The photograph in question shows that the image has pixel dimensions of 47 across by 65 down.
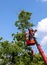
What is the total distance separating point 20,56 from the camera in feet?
147

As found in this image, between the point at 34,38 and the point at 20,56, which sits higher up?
the point at 20,56

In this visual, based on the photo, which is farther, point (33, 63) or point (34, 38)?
point (33, 63)

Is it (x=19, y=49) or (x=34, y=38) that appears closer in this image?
(x=34, y=38)

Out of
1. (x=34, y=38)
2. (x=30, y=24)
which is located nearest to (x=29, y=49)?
(x=30, y=24)

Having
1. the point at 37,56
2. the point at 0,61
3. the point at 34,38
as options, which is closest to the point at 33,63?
the point at 37,56

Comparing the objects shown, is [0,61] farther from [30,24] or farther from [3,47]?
[30,24]

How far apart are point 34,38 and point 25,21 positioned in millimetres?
14330

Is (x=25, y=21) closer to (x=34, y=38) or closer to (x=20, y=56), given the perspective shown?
(x=20, y=56)

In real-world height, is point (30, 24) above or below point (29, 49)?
above

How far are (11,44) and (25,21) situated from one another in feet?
12.3

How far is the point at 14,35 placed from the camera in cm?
4553

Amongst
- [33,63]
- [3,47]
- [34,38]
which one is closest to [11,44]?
[3,47]

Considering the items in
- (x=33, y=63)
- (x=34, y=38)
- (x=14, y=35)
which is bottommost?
(x=34, y=38)

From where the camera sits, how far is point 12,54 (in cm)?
4438
